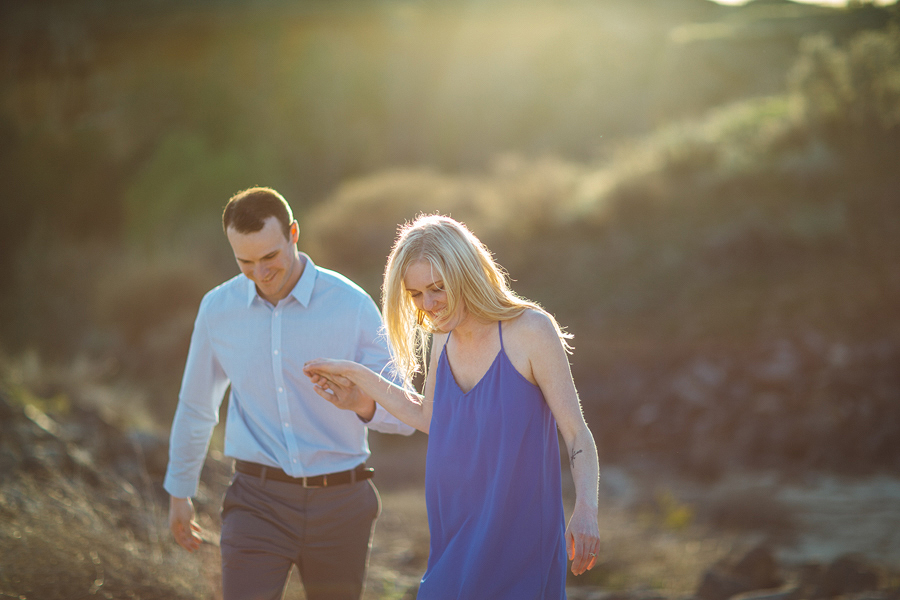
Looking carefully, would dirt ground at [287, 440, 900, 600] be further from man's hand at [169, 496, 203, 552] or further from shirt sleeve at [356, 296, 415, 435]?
shirt sleeve at [356, 296, 415, 435]

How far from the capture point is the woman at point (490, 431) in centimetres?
240

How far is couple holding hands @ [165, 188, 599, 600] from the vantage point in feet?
7.97

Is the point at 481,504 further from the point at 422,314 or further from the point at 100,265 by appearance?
the point at 100,265

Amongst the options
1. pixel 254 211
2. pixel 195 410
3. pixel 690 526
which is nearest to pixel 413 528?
pixel 690 526

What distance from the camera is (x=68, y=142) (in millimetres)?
36656

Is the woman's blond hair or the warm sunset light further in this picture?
the warm sunset light

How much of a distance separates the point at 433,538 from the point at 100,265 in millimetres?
25520

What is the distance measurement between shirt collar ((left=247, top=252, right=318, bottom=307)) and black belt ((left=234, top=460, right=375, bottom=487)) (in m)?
0.69


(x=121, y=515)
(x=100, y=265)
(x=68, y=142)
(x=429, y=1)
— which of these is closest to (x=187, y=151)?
(x=68, y=142)

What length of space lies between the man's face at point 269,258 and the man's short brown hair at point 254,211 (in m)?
0.02

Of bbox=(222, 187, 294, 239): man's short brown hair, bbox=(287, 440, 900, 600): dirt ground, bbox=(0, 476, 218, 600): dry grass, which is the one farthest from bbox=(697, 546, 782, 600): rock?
bbox=(222, 187, 294, 239): man's short brown hair

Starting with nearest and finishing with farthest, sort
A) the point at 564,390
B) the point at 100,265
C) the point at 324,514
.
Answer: the point at 564,390 → the point at 324,514 → the point at 100,265

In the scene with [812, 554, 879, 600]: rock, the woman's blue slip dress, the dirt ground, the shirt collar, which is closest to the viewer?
the woman's blue slip dress

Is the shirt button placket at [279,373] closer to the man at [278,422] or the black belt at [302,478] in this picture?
the man at [278,422]
